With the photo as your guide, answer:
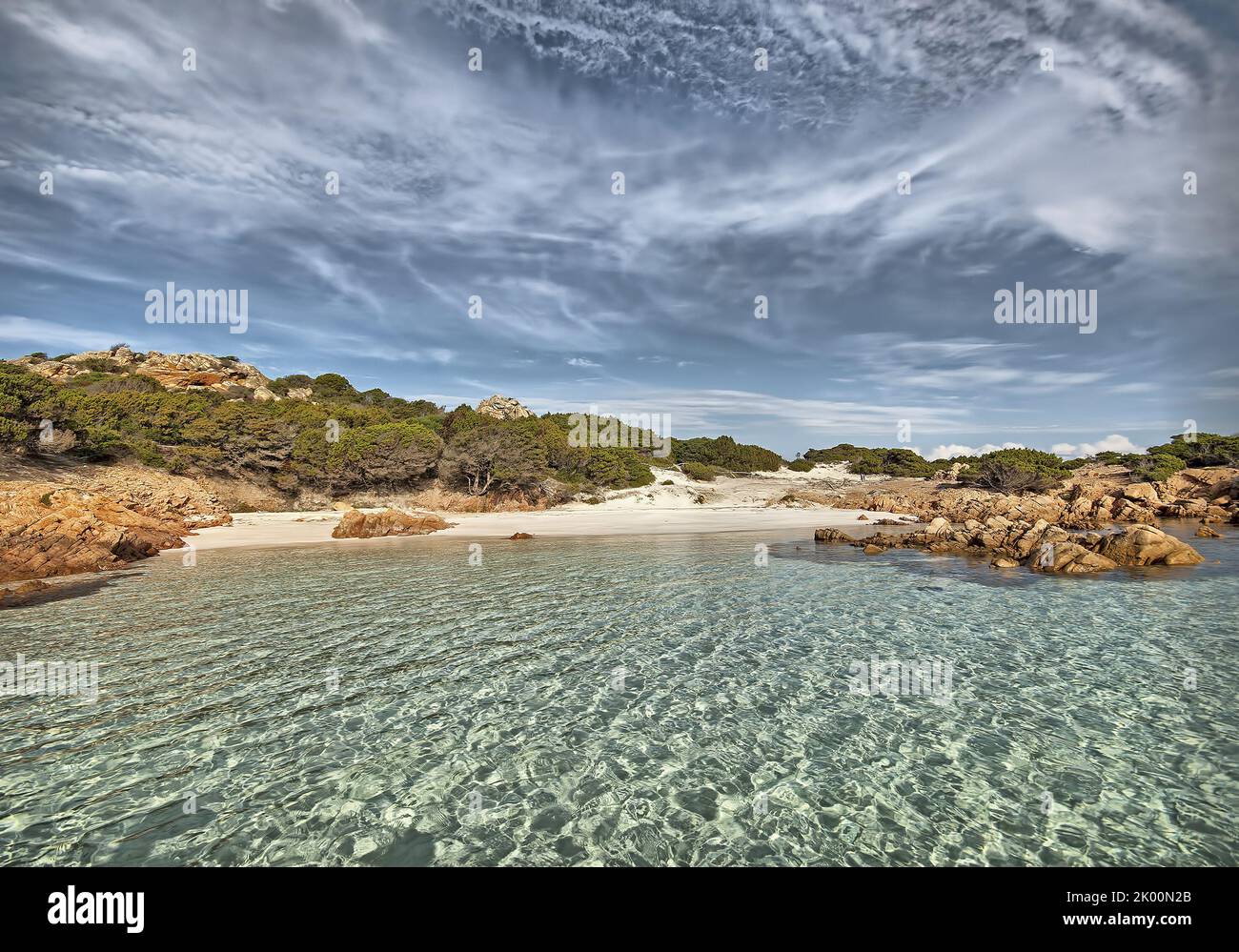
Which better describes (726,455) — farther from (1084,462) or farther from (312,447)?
(312,447)

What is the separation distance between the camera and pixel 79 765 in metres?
6.75

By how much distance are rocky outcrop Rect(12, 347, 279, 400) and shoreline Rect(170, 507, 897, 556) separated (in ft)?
174

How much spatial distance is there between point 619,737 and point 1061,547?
2298 centimetres

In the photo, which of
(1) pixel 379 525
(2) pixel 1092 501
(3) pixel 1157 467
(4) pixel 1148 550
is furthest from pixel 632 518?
(3) pixel 1157 467

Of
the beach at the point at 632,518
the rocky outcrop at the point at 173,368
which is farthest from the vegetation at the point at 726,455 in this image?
the rocky outcrop at the point at 173,368

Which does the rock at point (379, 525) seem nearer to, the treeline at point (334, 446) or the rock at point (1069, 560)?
the treeline at point (334, 446)

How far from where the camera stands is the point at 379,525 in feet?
119

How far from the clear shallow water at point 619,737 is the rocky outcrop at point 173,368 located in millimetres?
85864

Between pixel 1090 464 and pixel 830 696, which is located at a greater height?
pixel 1090 464

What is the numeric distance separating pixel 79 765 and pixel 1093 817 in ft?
38.1

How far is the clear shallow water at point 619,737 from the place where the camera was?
5398mm

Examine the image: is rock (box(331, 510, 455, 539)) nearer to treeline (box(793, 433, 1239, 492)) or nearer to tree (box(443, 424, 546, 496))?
tree (box(443, 424, 546, 496))
